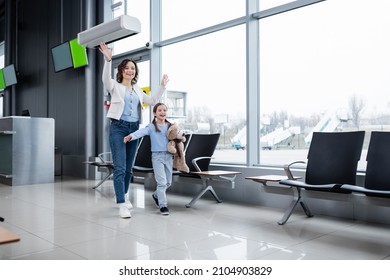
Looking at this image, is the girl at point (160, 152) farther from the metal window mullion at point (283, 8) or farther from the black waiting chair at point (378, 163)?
the metal window mullion at point (283, 8)

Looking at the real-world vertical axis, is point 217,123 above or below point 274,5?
below

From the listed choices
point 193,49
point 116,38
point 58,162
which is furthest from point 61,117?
point 193,49

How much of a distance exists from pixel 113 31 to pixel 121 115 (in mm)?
2589

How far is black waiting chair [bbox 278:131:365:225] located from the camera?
3354 mm

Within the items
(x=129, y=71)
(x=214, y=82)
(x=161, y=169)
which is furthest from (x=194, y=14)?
(x=161, y=169)

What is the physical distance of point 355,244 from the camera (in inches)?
109

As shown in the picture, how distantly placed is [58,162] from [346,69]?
6.35 m

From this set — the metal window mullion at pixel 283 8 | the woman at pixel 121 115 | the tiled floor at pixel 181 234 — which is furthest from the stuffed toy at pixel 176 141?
the metal window mullion at pixel 283 8

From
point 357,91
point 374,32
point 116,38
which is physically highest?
point 116,38

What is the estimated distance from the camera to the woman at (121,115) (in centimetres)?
→ 359

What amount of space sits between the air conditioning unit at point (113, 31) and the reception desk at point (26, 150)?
1618 mm

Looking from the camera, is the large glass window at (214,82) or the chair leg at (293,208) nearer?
the chair leg at (293,208)
